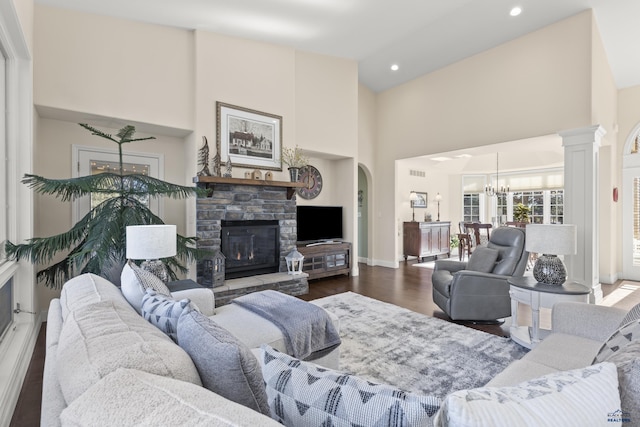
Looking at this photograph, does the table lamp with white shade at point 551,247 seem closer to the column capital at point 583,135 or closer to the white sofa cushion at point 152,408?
the column capital at point 583,135

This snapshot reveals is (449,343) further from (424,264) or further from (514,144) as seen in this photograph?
(424,264)

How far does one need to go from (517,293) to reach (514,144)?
3.32 meters

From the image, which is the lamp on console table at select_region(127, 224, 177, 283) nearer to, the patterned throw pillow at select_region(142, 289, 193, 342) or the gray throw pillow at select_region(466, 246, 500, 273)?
the patterned throw pillow at select_region(142, 289, 193, 342)

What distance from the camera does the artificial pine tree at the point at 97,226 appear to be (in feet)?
8.52

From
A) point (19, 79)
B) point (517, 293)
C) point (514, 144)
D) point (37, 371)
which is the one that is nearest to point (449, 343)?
point (517, 293)

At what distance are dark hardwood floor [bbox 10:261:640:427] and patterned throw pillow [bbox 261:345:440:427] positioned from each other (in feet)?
6.54

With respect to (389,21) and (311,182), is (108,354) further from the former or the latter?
(311,182)

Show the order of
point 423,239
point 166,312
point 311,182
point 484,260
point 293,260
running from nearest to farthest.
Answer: point 166,312, point 484,260, point 293,260, point 311,182, point 423,239

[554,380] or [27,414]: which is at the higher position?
[554,380]

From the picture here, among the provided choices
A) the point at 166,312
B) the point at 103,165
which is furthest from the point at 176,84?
the point at 166,312

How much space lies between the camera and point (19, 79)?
261 cm

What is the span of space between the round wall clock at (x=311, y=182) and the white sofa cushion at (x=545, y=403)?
5.37 meters

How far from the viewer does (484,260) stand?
3596 mm

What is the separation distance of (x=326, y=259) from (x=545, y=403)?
16.1 ft
